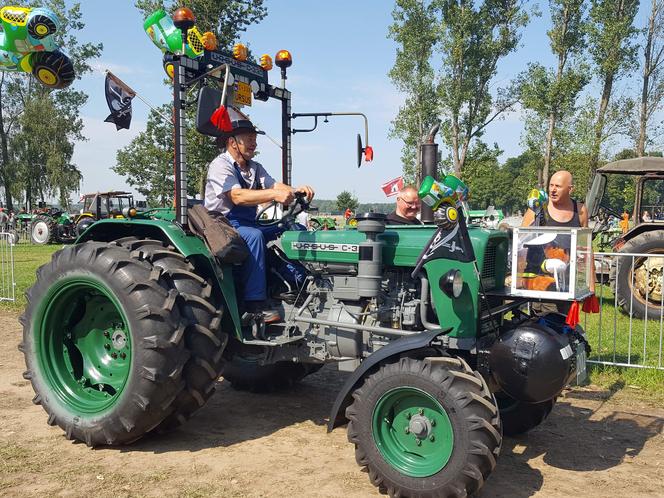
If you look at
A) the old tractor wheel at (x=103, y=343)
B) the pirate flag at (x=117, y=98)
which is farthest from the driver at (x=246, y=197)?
the pirate flag at (x=117, y=98)

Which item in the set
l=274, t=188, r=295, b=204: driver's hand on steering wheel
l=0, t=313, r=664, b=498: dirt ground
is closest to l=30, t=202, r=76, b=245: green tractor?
l=0, t=313, r=664, b=498: dirt ground

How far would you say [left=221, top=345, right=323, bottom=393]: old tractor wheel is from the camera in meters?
5.16

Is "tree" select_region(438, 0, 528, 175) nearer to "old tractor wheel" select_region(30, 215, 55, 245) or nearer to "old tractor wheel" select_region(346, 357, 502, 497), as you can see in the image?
"old tractor wheel" select_region(30, 215, 55, 245)

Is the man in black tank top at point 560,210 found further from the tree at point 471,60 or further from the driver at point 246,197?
the tree at point 471,60

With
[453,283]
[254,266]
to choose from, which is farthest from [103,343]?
[453,283]

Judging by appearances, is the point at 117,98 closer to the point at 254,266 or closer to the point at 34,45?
the point at 254,266

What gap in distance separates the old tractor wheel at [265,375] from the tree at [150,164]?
47.5ft

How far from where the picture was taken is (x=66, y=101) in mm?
39594

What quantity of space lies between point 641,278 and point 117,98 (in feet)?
25.5

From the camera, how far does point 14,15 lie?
28.5 ft

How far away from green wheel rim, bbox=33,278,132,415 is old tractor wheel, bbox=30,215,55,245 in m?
21.2

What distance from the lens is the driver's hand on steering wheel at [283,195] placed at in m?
3.86

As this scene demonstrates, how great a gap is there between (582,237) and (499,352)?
0.97 meters

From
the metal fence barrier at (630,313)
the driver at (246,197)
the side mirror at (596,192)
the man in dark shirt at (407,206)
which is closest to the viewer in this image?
the driver at (246,197)
